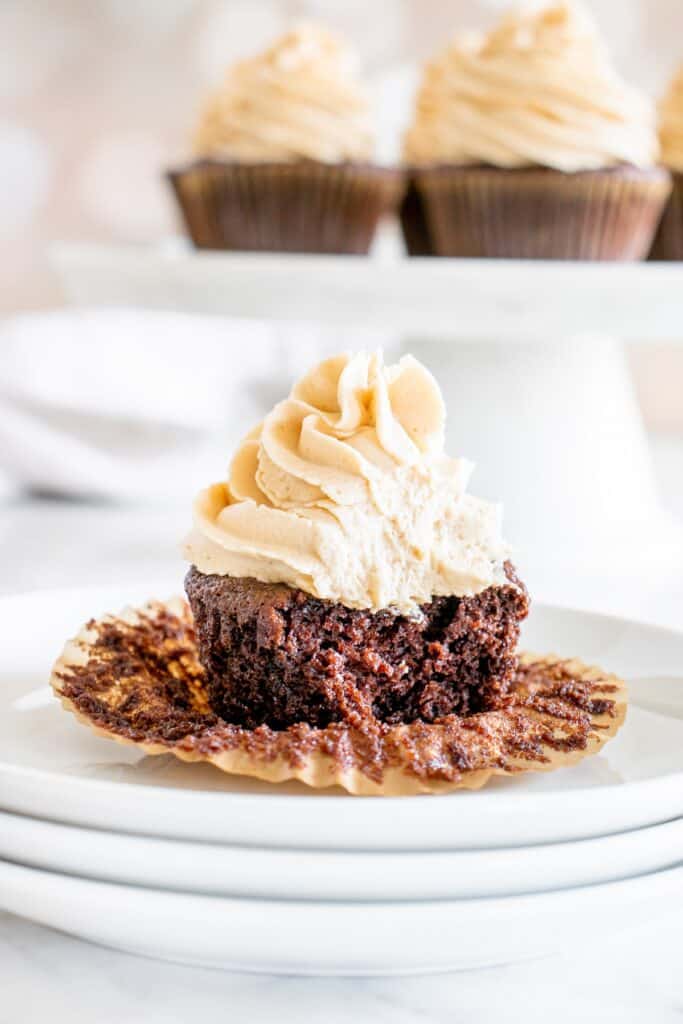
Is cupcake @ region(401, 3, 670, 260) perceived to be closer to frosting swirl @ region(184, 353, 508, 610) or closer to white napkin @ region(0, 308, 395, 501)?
white napkin @ region(0, 308, 395, 501)

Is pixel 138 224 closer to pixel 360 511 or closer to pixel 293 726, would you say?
pixel 360 511

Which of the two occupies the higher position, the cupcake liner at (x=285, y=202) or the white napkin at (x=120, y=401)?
the cupcake liner at (x=285, y=202)

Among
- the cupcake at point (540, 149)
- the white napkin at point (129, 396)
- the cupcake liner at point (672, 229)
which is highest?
the cupcake at point (540, 149)

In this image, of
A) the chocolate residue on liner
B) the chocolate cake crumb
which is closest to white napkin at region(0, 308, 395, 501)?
the chocolate residue on liner

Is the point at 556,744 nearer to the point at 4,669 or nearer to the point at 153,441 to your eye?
the point at 4,669

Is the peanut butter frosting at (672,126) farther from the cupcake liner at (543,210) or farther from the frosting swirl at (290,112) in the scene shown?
the frosting swirl at (290,112)

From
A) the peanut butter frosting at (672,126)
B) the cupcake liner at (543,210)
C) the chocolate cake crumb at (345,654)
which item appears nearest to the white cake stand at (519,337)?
the cupcake liner at (543,210)

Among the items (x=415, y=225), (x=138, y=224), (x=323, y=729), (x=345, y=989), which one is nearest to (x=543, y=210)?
(x=415, y=225)

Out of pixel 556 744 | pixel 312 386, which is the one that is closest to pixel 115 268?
pixel 312 386
